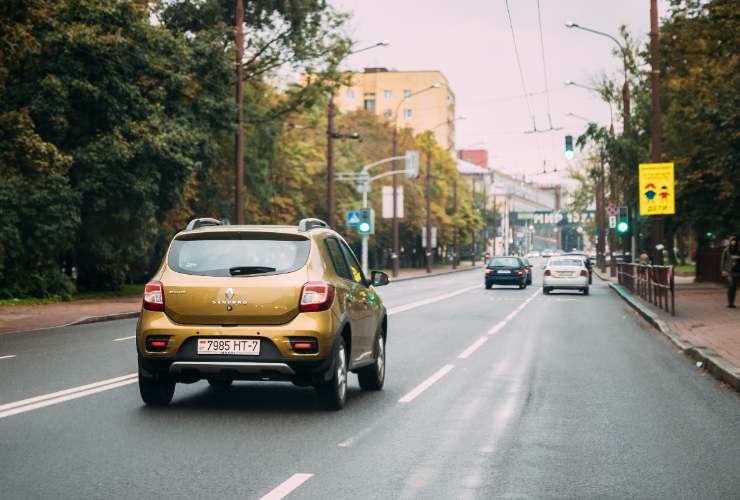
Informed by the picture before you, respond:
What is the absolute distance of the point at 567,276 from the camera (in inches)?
1702

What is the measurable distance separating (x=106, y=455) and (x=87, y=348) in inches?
385

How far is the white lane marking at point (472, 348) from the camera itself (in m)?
16.5

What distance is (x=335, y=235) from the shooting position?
Result: 11.3 metres

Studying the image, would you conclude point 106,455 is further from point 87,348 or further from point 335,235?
point 87,348

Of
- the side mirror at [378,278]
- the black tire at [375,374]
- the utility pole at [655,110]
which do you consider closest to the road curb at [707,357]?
the black tire at [375,374]

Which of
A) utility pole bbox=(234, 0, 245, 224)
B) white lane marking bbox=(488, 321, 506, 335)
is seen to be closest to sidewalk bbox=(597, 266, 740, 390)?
white lane marking bbox=(488, 321, 506, 335)

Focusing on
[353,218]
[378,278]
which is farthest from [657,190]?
[353,218]

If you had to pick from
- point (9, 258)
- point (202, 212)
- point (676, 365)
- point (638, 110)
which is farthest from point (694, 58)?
point (676, 365)

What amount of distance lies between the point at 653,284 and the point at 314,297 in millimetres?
21022

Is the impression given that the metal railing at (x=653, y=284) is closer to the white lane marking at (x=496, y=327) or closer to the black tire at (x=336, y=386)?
the white lane marking at (x=496, y=327)

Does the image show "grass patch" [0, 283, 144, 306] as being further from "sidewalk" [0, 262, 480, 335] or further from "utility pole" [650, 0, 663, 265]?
"utility pole" [650, 0, 663, 265]

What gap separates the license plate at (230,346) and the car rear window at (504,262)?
39.7 m

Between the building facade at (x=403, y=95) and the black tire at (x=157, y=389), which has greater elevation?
the building facade at (x=403, y=95)

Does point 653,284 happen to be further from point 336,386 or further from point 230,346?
point 230,346
